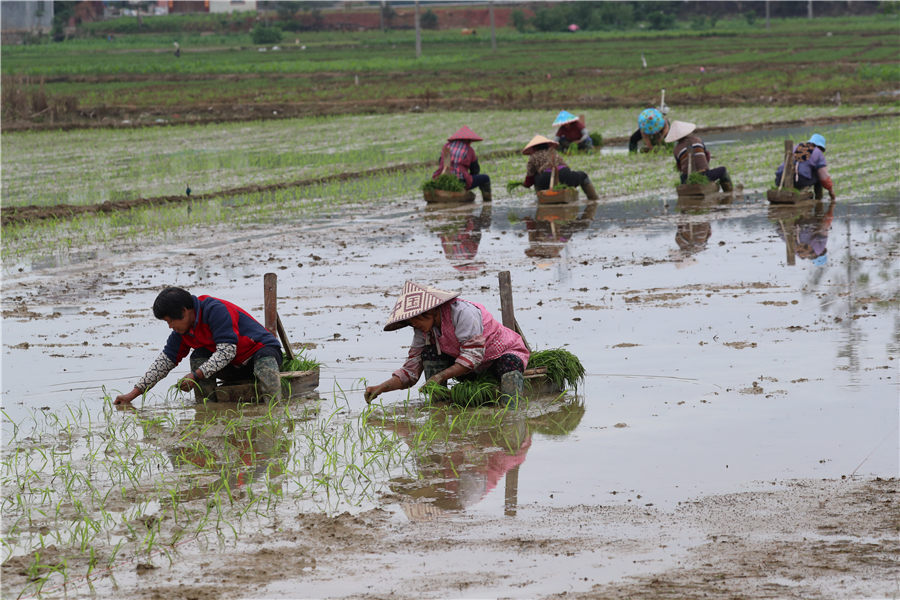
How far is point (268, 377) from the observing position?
19.5ft

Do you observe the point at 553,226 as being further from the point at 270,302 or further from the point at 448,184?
the point at 270,302

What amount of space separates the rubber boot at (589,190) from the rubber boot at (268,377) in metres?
8.95

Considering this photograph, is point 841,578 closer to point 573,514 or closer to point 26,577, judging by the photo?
point 573,514

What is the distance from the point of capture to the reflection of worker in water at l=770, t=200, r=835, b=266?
9734mm

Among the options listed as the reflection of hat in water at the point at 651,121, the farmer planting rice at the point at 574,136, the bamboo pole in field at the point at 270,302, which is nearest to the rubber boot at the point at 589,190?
the farmer planting rice at the point at 574,136

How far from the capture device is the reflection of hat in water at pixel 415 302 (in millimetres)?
5285

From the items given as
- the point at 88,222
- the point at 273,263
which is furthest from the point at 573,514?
the point at 88,222

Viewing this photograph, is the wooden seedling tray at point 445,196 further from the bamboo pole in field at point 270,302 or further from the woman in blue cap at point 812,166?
the bamboo pole in field at point 270,302

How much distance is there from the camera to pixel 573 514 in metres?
4.14

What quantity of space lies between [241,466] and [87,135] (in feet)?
82.5

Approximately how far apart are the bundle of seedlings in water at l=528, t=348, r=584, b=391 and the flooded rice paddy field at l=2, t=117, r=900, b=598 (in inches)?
3.7

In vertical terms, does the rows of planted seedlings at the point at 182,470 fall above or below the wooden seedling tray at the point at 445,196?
below

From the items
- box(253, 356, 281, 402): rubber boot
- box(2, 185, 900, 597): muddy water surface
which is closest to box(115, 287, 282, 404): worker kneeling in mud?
box(253, 356, 281, 402): rubber boot

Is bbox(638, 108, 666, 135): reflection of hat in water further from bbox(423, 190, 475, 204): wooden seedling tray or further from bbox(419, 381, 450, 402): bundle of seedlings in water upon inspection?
bbox(419, 381, 450, 402): bundle of seedlings in water
